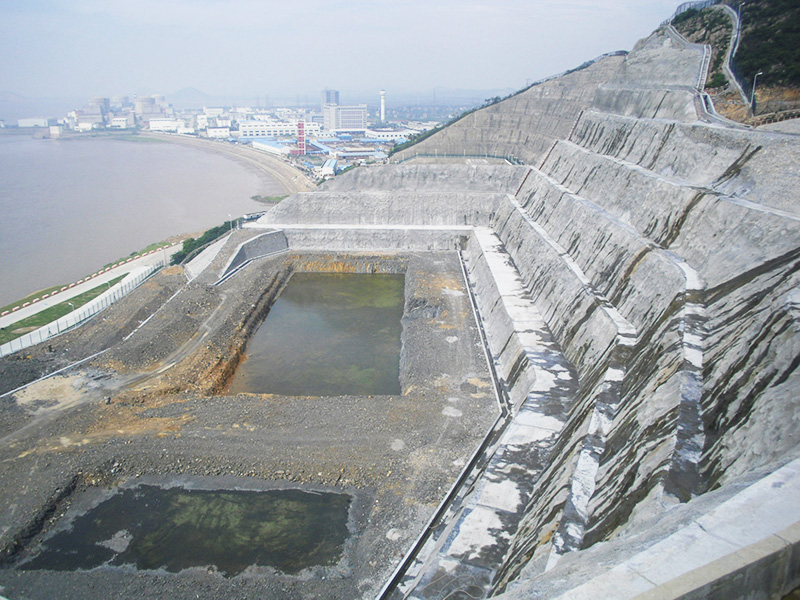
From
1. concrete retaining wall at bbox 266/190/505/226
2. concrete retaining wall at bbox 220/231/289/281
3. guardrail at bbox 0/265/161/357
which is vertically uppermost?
concrete retaining wall at bbox 266/190/505/226

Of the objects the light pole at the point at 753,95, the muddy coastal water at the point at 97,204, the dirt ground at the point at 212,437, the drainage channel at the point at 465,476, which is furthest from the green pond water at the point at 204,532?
the light pole at the point at 753,95

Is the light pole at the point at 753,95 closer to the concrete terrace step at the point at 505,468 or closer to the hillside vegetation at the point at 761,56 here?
the hillside vegetation at the point at 761,56

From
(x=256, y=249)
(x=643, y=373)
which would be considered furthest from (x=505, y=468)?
(x=256, y=249)

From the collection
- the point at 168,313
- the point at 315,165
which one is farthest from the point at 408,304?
the point at 315,165

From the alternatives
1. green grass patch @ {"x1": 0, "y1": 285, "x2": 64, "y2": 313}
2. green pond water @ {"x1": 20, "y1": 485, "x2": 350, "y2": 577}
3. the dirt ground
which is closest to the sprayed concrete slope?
the dirt ground

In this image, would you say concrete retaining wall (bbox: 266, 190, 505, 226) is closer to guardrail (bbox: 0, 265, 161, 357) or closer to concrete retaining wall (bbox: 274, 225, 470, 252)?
concrete retaining wall (bbox: 274, 225, 470, 252)

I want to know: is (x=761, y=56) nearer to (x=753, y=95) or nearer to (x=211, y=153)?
(x=753, y=95)
